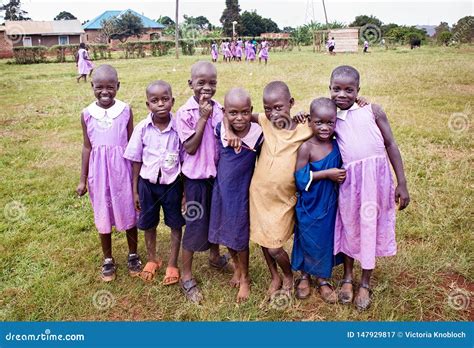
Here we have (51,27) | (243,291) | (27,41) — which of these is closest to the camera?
(243,291)

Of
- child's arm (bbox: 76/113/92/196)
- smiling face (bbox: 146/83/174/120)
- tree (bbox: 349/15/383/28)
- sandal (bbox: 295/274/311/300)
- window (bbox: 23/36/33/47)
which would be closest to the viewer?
smiling face (bbox: 146/83/174/120)

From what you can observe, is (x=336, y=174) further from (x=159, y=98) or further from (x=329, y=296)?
(x=159, y=98)

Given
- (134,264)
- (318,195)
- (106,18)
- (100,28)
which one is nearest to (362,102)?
(318,195)

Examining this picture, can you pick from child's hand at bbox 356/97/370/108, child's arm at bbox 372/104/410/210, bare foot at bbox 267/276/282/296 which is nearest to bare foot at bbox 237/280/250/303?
bare foot at bbox 267/276/282/296

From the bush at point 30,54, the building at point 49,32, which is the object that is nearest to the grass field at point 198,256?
the bush at point 30,54

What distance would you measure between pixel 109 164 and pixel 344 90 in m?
1.54

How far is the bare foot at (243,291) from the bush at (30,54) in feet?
78.2

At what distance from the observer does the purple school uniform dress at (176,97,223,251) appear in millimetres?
2525

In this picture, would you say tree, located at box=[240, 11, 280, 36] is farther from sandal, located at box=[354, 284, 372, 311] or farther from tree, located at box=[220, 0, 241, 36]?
sandal, located at box=[354, 284, 372, 311]

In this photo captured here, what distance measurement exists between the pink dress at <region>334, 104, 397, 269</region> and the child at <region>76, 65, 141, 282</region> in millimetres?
1387

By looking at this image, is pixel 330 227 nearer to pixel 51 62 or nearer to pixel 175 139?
pixel 175 139

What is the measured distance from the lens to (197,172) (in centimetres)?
257

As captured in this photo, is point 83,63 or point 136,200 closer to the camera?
point 136,200

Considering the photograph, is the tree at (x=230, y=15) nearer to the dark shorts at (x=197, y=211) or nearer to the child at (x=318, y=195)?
the dark shorts at (x=197, y=211)
